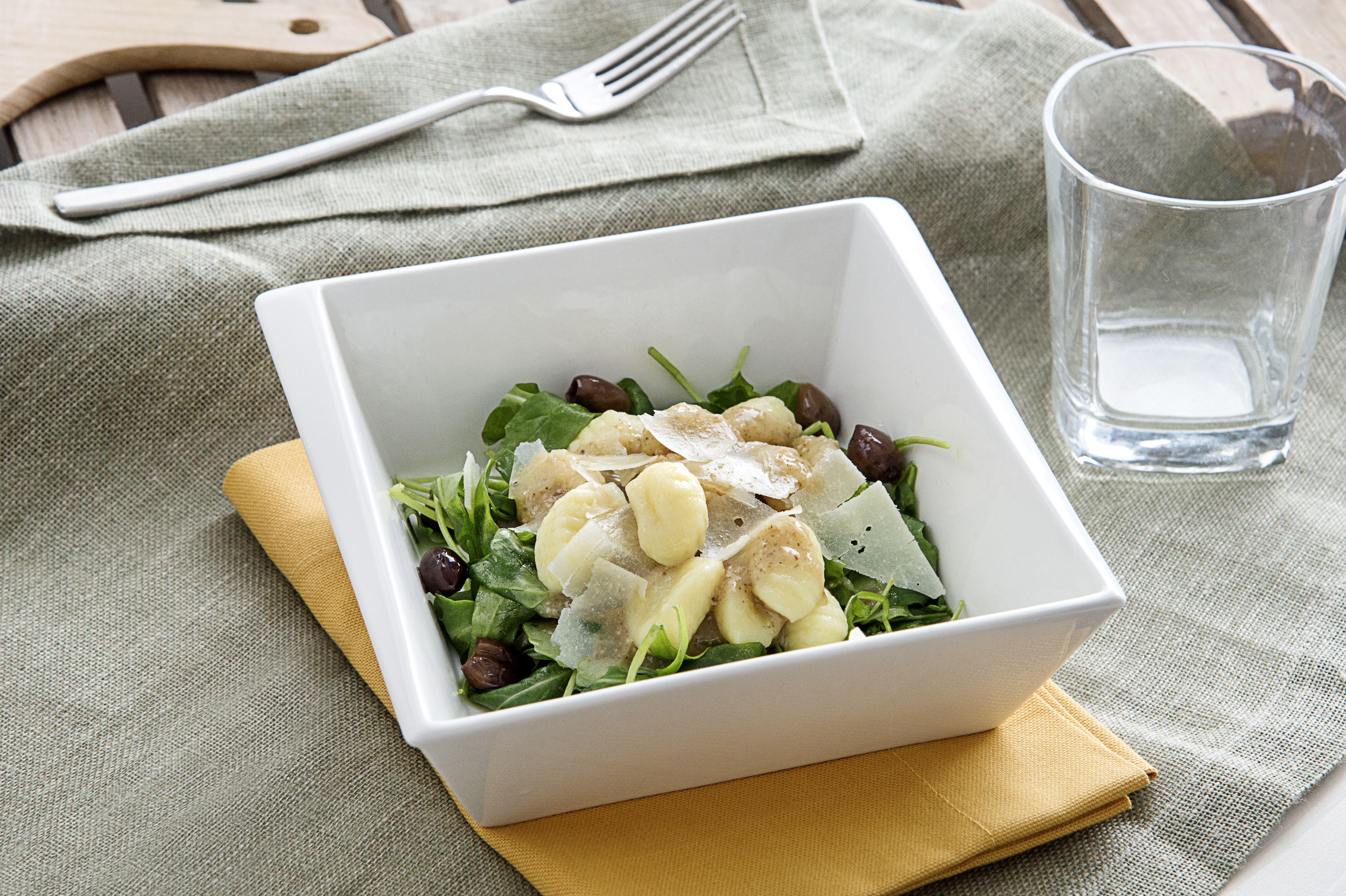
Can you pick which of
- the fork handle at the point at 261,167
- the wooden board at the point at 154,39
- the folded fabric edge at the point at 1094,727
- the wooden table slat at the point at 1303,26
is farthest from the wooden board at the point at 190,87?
the wooden table slat at the point at 1303,26

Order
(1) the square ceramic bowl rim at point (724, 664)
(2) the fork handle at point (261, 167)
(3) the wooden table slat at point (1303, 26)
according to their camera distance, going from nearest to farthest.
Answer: (1) the square ceramic bowl rim at point (724, 664), (2) the fork handle at point (261, 167), (3) the wooden table slat at point (1303, 26)

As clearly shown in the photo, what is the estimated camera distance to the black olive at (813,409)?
3.10 feet

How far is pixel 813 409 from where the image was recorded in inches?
37.2

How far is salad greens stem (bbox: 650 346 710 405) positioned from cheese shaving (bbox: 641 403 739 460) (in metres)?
0.10

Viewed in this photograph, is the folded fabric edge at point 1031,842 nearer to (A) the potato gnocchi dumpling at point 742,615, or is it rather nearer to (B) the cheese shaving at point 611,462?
(A) the potato gnocchi dumpling at point 742,615

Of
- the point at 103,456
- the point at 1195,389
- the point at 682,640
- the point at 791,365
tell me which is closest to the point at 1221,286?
the point at 1195,389

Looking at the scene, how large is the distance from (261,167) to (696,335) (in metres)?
0.49

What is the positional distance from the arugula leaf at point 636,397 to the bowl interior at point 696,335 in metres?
0.01

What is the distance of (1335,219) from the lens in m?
0.91

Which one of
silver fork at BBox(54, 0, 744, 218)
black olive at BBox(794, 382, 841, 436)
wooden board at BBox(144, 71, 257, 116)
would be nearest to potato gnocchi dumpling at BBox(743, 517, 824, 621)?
black olive at BBox(794, 382, 841, 436)

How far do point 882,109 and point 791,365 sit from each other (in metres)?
0.41

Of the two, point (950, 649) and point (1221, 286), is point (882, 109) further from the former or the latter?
point (950, 649)

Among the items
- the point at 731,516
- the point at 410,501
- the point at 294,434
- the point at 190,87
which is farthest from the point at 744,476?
the point at 190,87

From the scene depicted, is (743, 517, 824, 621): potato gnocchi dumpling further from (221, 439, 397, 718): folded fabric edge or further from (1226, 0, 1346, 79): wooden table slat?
(1226, 0, 1346, 79): wooden table slat
